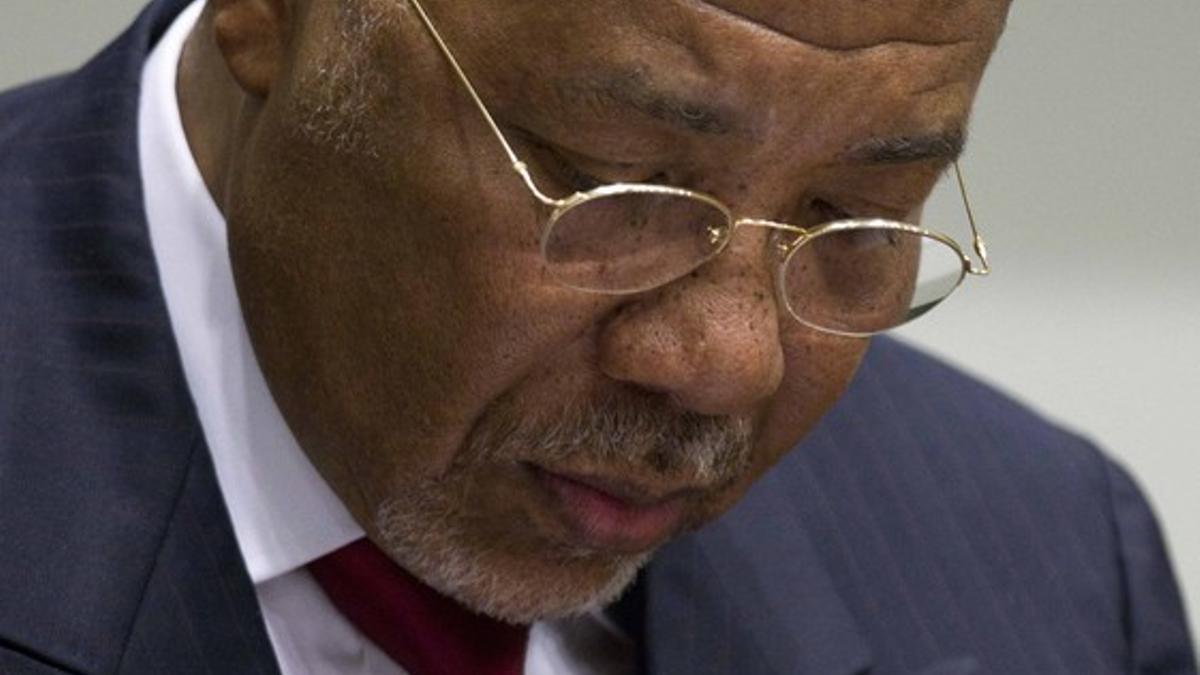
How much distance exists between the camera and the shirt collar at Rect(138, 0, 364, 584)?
152 centimetres

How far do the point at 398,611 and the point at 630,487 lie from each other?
6.6 inches

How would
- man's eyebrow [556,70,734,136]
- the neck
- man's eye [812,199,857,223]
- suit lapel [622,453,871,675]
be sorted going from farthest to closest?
suit lapel [622,453,871,675], the neck, man's eye [812,199,857,223], man's eyebrow [556,70,734,136]

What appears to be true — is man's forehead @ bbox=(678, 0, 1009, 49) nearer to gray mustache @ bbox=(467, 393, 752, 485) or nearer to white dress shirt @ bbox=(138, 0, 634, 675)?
gray mustache @ bbox=(467, 393, 752, 485)

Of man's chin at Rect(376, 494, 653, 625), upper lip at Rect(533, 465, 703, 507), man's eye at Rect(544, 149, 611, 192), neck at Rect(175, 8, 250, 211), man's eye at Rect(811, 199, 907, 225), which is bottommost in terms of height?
man's chin at Rect(376, 494, 653, 625)

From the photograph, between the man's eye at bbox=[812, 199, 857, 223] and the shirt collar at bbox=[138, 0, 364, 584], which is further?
the shirt collar at bbox=[138, 0, 364, 584]

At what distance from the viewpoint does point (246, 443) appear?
1532 mm

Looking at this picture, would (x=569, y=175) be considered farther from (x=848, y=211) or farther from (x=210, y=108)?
(x=210, y=108)

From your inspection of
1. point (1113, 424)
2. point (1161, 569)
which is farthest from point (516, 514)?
point (1113, 424)

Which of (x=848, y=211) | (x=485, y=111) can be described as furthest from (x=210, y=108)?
(x=848, y=211)

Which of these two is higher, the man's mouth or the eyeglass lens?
the eyeglass lens

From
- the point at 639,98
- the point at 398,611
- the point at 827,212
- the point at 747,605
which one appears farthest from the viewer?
the point at 747,605

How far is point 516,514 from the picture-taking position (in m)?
1.46

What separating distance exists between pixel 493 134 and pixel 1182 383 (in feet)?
4.65

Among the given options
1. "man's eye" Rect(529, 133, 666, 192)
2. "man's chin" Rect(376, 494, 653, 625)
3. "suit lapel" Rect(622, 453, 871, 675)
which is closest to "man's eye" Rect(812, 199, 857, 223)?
"man's eye" Rect(529, 133, 666, 192)
